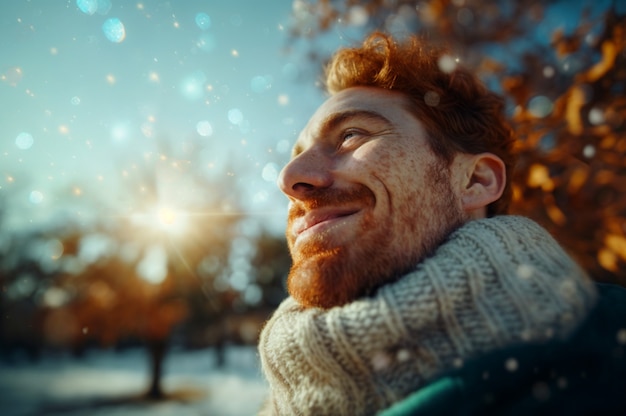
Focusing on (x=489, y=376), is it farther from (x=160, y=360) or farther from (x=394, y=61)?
(x=160, y=360)

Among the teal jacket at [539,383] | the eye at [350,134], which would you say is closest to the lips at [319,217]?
the eye at [350,134]

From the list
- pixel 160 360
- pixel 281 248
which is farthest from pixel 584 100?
pixel 160 360

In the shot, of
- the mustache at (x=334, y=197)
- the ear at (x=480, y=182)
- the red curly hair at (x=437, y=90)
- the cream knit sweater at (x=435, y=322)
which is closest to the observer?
the cream knit sweater at (x=435, y=322)

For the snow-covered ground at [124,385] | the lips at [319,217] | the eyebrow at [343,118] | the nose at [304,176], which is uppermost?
the snow-covered ground at [124,385]

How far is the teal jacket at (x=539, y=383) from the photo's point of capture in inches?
27.2

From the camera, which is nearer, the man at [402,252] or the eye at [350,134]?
the man at [402,252]

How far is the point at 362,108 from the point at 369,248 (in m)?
0.54

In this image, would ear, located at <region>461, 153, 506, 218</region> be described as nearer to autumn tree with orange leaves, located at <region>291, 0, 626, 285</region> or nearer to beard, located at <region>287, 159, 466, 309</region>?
beard, located at <region>287, 159, 466, 309</region>

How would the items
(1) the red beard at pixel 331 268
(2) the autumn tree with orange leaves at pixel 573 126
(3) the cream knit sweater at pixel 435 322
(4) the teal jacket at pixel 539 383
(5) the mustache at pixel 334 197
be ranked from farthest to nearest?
(2) the autumn tree with orange leaves at pixel 573 126 < (5) the mustache at pixel 334 197 < (1) the red beard at pixel 331 268 < (3) the cream knit sweater at pixel 435 322 < (4) the teal jacket at pixel 539 383

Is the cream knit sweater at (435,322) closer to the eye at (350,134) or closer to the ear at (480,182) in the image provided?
the ear at (480,182)

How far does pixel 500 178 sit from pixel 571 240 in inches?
49.4

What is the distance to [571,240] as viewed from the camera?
7.34ft

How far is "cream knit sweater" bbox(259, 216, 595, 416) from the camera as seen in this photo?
0.82 metres

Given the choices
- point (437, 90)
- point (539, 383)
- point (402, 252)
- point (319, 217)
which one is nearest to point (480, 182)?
point (437, 90)
